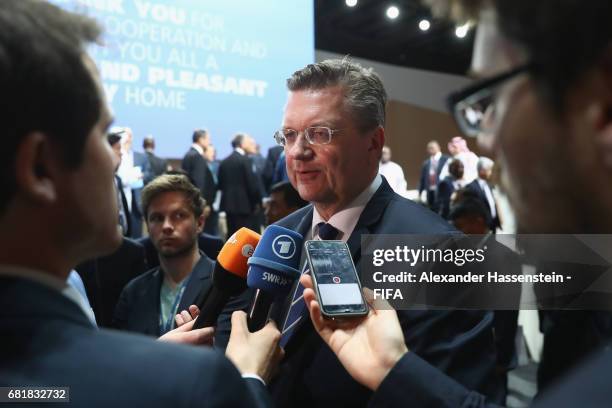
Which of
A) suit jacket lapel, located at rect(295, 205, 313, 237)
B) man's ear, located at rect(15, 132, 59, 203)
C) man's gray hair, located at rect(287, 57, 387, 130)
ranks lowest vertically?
suit jacket lapel, located at rect(295, 205, 313, 237)

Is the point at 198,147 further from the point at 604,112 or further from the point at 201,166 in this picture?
the point at 604,112

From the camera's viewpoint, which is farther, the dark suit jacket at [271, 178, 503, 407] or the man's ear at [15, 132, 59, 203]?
the dark suit jacket at [271, 178, 503, 407]

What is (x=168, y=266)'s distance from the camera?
110 inches

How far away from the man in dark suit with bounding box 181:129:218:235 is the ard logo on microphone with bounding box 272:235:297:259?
6129mm

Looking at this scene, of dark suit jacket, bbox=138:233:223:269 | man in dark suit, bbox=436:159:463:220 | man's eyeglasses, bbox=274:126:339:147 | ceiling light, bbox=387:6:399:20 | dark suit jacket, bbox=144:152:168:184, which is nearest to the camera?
man's eyeglasses, bbox=274:126:339:147

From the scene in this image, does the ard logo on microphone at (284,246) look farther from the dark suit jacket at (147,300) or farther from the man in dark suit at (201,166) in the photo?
the man in dark suit at (201,166)

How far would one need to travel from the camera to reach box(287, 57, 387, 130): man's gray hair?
1832 millimetres

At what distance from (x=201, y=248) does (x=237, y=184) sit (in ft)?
15.5

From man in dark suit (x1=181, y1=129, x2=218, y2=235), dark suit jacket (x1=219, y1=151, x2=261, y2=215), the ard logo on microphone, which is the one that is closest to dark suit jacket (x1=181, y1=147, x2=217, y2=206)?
man in dark suit (x1=181, y1=129, x2=218, y2=235)

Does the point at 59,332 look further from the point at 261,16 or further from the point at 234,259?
the point at 261,16

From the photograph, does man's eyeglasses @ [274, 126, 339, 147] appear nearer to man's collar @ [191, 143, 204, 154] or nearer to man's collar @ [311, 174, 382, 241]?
man's collar @ [311, 174, 382, 241]

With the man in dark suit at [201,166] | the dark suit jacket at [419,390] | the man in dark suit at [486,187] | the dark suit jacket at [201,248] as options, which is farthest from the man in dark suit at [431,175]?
the dark suit jacket at [419,390]

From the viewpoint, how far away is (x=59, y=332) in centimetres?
70

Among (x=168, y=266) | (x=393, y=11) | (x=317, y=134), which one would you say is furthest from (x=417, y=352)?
(x=393, y=11)
